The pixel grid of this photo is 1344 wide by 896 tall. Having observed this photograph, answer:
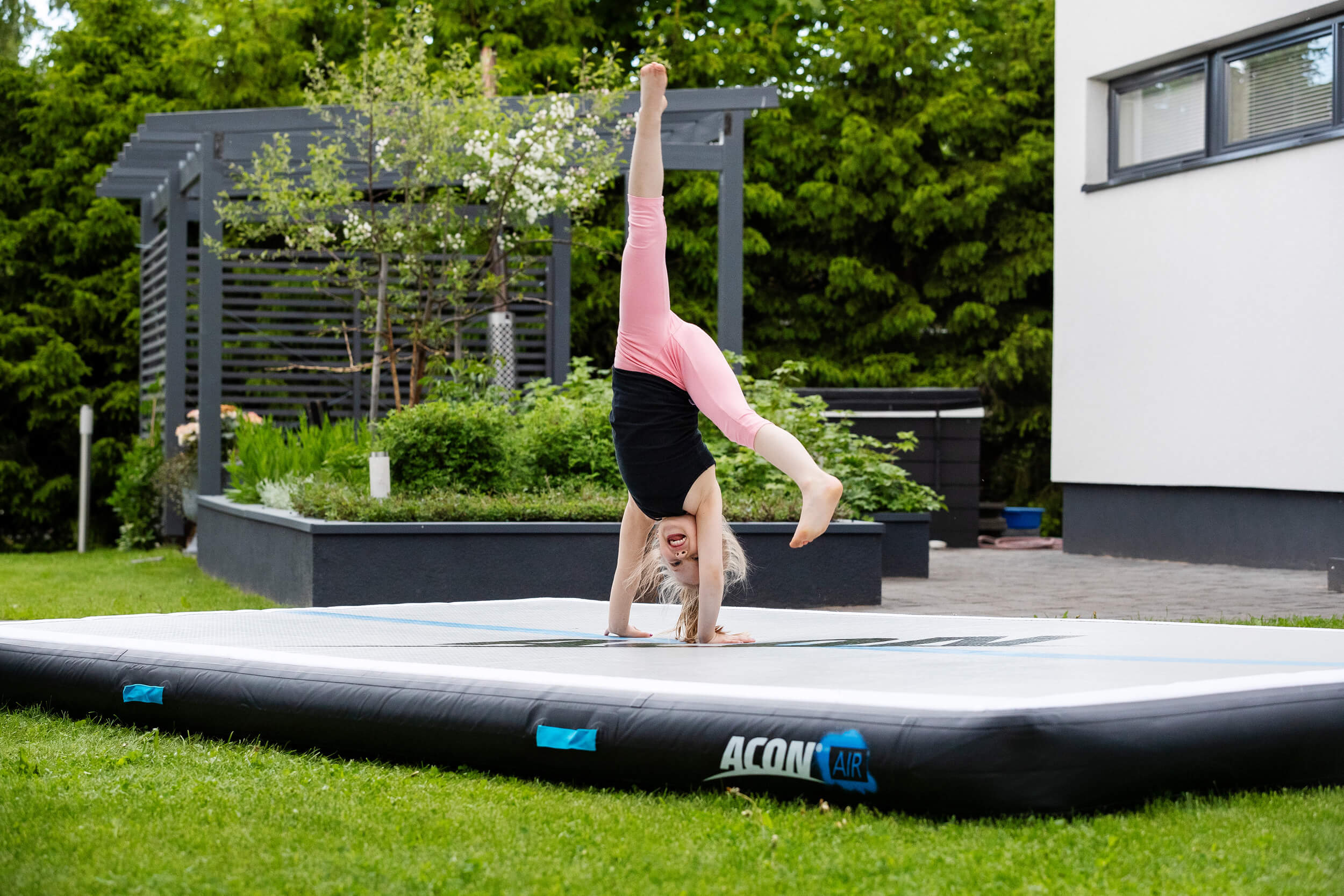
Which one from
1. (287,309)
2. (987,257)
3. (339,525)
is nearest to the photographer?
(339,525)

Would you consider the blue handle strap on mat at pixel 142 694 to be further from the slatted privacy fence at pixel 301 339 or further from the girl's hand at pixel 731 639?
the slatted privacy fence at pixel 301 339

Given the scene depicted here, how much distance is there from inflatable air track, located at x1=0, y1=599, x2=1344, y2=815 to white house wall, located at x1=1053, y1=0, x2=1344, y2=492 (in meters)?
5.53

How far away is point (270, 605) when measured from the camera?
25.6 ft

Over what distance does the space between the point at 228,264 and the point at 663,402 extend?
9.25 meters

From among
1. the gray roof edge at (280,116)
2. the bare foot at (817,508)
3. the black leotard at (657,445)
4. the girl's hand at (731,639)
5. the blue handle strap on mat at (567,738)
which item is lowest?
the blue handle strap on mat at (567,738)

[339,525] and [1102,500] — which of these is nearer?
[339,525]

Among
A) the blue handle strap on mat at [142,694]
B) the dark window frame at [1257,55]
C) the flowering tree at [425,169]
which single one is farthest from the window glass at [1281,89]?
the blue handle strap on mat at [142,694]

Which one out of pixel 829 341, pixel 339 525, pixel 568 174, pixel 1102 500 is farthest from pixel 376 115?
pixel 829 341

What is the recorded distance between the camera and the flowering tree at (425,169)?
948 cm

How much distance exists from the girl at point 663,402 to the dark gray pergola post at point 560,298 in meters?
7.64

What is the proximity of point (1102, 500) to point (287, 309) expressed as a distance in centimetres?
874

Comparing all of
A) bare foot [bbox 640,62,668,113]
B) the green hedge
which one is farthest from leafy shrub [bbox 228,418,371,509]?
bare foot [bbox 640,62,668,113]

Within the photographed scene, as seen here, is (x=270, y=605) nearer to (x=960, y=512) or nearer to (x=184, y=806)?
(x=184, y=806)

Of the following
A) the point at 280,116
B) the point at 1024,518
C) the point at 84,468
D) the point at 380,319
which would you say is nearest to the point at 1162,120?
the point at 1024,518
